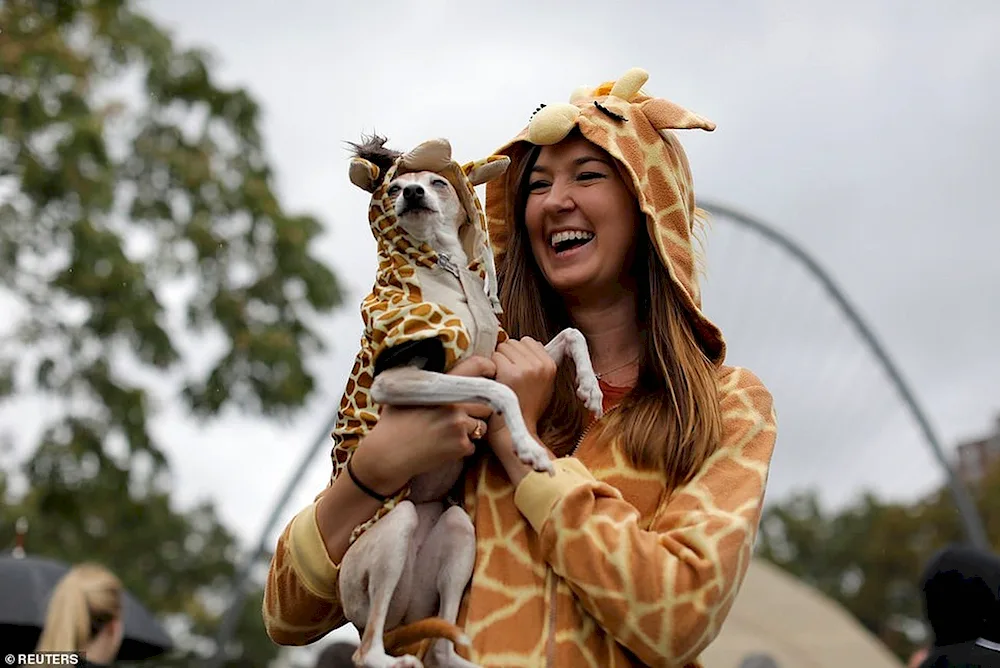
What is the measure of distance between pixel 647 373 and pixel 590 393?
8.2 inches

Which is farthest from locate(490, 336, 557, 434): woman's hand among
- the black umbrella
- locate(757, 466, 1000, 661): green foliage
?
locate(757, 466, 1000, 661): green foliage

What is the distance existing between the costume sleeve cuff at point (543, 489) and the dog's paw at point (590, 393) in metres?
0.19

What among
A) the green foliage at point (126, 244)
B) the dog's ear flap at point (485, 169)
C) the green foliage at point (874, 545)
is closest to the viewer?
the dog's ear flap at point (485, 169)

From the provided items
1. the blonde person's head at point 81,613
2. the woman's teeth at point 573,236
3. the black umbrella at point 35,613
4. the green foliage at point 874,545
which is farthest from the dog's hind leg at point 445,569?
the green foliage at point 874,545

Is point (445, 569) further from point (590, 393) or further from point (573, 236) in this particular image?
point (573, 236)

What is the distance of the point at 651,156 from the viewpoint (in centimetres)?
329

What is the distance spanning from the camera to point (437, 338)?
9.21 ft

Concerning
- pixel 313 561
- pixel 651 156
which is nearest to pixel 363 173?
pixel 651 156

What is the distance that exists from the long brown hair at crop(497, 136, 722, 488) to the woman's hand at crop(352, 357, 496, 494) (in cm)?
33

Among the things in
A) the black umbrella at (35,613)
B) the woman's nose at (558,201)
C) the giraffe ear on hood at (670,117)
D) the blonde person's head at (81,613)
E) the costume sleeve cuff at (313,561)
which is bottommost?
the black umbrella at (35,613)

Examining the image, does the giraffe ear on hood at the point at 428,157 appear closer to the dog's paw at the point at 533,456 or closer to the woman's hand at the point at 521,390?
the woman's hand at the point at 521,390

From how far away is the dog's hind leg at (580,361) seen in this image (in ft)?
9.88

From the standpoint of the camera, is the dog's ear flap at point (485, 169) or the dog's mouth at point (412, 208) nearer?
the dog's mouth at point (412, 208)

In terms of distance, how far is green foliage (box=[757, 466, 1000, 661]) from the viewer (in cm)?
4900
